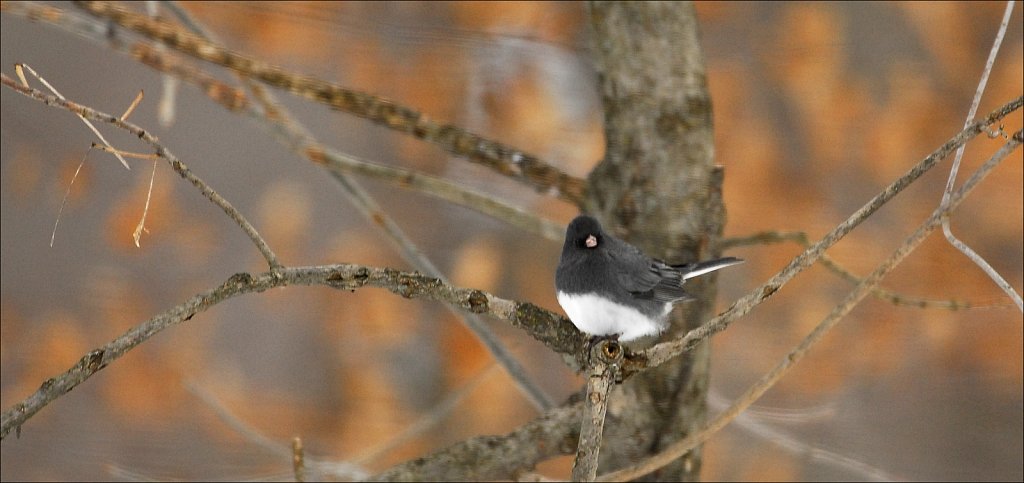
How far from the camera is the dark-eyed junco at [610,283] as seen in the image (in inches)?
24.4

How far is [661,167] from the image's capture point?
683 millimetres

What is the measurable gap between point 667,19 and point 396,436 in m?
0.63

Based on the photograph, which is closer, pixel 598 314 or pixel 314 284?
pixel 314 284

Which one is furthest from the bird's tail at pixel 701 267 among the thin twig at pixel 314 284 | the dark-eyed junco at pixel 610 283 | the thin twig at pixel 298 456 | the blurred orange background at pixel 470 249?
the blurred orange background at pixel 470 249

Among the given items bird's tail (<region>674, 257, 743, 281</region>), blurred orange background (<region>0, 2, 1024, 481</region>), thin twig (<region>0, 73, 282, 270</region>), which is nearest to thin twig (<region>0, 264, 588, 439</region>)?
thin twig (<region>0, 73, 282, 270</region>)

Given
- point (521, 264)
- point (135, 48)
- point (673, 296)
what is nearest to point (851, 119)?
point (521, 264)

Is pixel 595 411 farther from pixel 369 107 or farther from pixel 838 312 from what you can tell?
pixel 369 107

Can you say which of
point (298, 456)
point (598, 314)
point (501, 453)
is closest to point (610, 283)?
point (598, 314)

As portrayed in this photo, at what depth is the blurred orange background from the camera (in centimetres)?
105

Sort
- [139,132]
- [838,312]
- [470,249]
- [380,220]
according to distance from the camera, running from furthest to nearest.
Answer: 1. [470,249]
2. [380,220]
3. [838,312]
4. [139,132]

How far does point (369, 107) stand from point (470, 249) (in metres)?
0.44

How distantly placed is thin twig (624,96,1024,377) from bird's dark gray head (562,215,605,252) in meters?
0.18

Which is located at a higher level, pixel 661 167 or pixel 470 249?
pixel 470 249

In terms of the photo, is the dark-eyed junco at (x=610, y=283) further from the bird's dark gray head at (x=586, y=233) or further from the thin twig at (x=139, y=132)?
the thin twig at (x=139, y=132)
